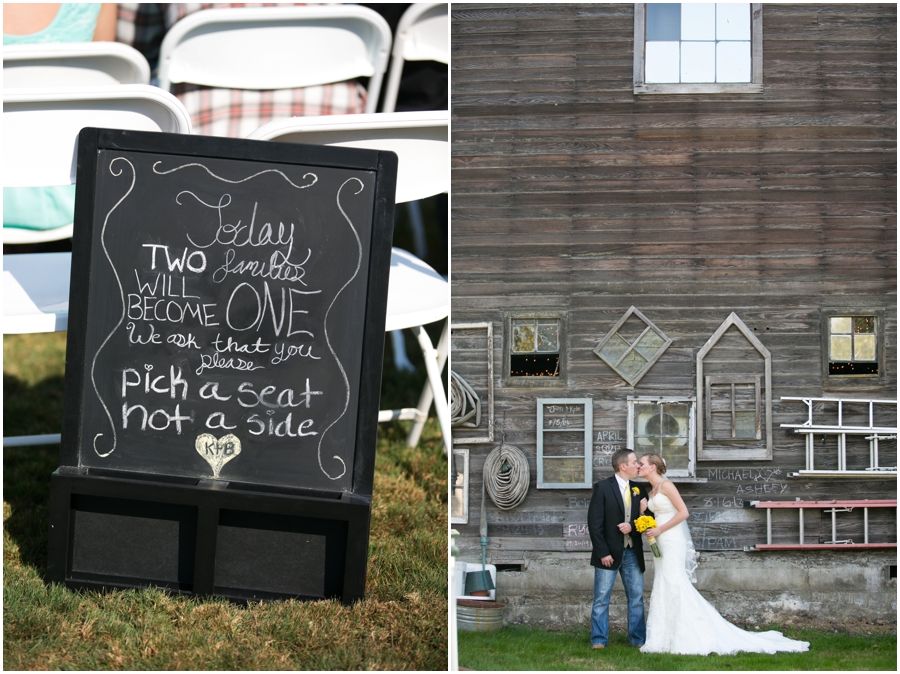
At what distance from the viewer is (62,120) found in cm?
240

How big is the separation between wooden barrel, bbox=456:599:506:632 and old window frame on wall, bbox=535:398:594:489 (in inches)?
14.7

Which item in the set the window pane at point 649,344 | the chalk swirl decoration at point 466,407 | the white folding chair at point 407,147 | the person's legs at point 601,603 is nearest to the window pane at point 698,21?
the white folding chair at point 407,147

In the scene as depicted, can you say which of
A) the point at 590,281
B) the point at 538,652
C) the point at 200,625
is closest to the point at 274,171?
the point at 590,281

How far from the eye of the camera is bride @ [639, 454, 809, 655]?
2.47 metres

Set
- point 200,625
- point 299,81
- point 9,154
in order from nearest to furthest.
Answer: point 200,625 → point 9,154 → point 299,81

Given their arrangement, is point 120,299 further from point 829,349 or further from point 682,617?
point 829,349

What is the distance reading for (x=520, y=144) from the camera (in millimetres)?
2572

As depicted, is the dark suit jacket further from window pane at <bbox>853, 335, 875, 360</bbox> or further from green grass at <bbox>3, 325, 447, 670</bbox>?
window pane at <bbox>853, 335, 875, 360</bbox>

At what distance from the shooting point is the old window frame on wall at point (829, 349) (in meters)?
2.55

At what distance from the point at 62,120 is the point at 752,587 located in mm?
2377

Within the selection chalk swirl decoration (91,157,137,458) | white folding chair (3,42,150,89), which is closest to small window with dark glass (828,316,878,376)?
chalk swirl decoration (91,157,137,458)

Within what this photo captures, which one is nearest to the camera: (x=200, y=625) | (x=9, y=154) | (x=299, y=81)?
(x=200, y=625)

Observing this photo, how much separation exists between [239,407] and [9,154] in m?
0.96

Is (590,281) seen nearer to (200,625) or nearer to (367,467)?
(367,467)
